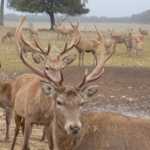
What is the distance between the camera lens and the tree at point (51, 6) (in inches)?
2518

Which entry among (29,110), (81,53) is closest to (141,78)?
(81,53)

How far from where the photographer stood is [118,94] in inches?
753

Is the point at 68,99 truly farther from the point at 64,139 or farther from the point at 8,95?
the point at 8,95

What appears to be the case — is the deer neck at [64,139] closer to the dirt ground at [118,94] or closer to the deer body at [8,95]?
the dirt ground at [118,94]

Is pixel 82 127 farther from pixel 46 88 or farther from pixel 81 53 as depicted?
pixel 81 53

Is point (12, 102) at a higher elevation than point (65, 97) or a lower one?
lower

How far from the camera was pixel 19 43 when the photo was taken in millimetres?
10359

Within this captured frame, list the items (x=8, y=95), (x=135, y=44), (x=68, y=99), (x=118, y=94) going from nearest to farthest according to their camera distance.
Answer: (x=68, y=99), (x=8, y=95), (x=118, y=94), (x=135, y=44)

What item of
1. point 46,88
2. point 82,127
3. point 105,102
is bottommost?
point 105,102

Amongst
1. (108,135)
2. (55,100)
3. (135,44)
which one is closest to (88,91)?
(55,100)

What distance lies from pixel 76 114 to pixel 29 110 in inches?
109

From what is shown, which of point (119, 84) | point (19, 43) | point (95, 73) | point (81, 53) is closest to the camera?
point (95, 73)

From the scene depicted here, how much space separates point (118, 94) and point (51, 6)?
1823 inches

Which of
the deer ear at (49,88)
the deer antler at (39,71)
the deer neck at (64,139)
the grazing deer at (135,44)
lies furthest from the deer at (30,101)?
the grazing deer at (135,44)
